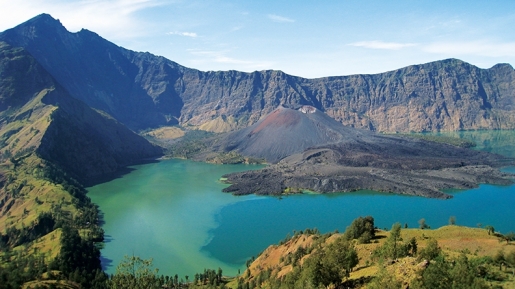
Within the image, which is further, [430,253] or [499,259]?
[430,253]

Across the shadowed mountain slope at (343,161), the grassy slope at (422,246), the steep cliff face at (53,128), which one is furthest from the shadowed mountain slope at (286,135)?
the grassy slope at (422,246)

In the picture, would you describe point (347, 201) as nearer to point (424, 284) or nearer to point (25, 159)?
point (424, 284)

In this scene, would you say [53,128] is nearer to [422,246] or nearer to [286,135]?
[286,135]

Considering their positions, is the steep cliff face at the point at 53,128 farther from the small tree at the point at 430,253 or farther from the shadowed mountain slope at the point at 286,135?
the small tree at the point at 430,253

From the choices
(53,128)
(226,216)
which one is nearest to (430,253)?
(226,216)

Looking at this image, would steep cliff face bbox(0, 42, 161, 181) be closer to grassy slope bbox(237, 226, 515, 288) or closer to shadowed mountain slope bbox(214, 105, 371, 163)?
shadowed mountain slope bbox(214, 105, 371, 163)

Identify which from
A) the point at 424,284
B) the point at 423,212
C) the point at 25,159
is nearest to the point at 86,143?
the point at 25,159

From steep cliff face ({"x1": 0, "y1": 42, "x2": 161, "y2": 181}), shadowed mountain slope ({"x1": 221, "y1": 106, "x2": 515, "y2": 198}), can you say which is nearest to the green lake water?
shadowed mountain slope ({"x1": 221, "y1": 106, "x2": 515, "y2": 198})
